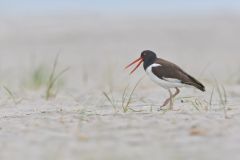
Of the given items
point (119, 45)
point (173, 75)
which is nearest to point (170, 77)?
point (173, 75)

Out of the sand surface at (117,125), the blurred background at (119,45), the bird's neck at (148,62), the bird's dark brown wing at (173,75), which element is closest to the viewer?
the sand surface at (117,125)

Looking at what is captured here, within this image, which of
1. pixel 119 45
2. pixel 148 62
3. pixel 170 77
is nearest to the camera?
pixel 170 77

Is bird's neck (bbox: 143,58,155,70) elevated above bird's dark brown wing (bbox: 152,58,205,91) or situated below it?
above

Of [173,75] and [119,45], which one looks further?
[119,45]

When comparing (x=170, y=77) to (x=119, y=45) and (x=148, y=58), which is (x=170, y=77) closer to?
(x=148, y=58)

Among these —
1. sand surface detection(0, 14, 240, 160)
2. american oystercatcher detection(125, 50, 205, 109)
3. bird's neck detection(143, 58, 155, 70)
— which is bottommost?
sand surface detection(0, 14, 240, 160)

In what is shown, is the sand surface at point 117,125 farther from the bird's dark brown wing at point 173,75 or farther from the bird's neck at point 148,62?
the bird's neck at point 148,62

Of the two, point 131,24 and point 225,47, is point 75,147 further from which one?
point 131,24

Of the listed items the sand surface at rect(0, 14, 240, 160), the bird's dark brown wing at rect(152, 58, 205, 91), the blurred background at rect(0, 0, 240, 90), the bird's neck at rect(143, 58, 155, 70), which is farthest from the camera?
the blurred background at rect(0, 0, 240, 90)

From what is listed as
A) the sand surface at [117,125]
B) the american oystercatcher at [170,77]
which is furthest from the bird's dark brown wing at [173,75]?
the sand surface at [117,125]

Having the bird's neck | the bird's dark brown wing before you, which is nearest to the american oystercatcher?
the bird's dark brown wing

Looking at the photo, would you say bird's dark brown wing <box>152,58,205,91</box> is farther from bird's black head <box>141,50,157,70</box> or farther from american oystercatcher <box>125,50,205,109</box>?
bird's black head <box>141,50,157,70</box>

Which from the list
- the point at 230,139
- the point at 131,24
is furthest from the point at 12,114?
the point at 131,24

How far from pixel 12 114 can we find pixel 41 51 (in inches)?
592
